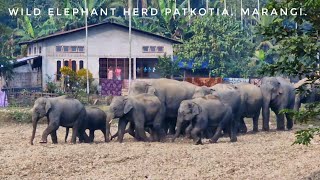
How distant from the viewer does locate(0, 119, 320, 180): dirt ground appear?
1958 centimetres

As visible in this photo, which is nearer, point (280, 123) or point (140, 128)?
point (140, 128)

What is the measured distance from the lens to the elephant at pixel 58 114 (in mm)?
26828

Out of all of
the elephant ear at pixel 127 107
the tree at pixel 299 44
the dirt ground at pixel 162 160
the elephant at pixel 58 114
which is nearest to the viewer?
the tree at pixel 299 44

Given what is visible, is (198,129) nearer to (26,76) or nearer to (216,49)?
(26,76)

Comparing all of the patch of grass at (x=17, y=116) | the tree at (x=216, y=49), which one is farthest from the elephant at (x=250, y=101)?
the tree at (x=216, y=49)

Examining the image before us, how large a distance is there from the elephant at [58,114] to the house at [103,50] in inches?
911

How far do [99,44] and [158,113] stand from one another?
2423 cm

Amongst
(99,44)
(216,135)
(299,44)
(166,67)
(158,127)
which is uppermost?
(99,44)

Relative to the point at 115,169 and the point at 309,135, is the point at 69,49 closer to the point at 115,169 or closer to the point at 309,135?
the point at 115,169

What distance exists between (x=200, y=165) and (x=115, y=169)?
6.56ft

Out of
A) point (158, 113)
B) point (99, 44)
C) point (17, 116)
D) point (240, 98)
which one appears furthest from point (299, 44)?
point (99, 44)

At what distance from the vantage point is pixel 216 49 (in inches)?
2260

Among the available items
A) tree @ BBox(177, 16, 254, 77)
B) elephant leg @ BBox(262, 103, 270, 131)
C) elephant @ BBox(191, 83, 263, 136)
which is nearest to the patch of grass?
elephant @ BBox(191, 83, 263, 136)

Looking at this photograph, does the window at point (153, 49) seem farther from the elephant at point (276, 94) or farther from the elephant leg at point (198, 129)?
the elephant leg at point (198, 129)
